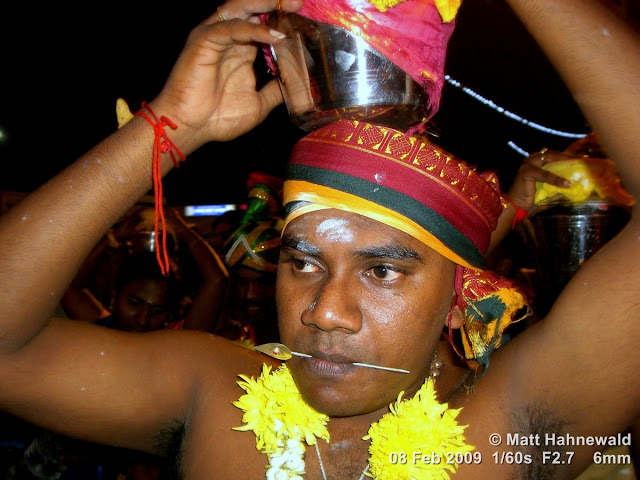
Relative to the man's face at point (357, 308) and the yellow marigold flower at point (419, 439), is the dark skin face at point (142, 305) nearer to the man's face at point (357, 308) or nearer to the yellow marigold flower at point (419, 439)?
the man's face at point (357, 308)

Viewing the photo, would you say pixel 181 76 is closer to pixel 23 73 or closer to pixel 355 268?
pixel 355 268

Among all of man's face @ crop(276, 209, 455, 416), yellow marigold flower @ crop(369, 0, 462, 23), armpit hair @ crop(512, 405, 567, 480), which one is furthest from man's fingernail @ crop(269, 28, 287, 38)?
armpit hair @ crop(512, 405, 567, 480)

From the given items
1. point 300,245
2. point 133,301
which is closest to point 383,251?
point 300,245

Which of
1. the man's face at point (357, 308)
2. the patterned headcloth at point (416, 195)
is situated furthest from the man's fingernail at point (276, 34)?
the man's face at point (357, 308)

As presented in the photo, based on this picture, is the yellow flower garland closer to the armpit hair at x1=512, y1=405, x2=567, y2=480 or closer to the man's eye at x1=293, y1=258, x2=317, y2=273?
the armpit hair at x1=512, y1=405, x2=567, y2=480

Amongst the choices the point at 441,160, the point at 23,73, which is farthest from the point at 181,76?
the point at 23,73

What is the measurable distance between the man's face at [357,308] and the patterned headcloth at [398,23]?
64 centimetres

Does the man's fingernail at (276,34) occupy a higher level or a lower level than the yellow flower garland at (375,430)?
higher

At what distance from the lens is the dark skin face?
5473 mm

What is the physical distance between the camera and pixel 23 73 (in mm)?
7902

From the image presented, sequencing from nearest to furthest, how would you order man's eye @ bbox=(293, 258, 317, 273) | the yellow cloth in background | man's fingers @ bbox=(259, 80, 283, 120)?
man's eye @ bbox=(293, 258, 317, 273), man's fingers @ bbox=(259, 80, 283, 120), the yellow cloth in background

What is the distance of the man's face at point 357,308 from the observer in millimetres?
1848

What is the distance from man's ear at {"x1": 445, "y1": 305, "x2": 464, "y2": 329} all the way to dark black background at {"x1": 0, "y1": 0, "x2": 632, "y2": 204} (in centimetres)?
319

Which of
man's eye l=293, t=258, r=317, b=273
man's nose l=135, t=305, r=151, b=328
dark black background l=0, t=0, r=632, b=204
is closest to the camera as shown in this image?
man's eye l=293, t=258, r=317, b=273
